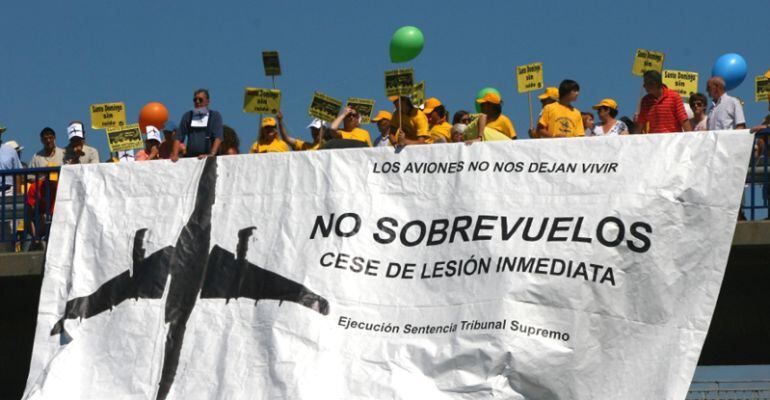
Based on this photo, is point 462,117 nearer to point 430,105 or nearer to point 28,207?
point 430,105

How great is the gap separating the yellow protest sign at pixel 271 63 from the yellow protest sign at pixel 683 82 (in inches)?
174

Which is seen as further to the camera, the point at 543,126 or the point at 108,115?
the point at 108,115

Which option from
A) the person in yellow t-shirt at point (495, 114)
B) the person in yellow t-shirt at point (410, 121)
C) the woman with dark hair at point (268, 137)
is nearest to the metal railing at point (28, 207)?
the woman with dark hair at point (268, 137)

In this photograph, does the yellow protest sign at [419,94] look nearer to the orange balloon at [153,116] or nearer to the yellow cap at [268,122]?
the yellow cap at [268,122]

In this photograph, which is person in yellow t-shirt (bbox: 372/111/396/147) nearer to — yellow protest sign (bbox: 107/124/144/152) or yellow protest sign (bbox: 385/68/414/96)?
yellow protest sign (bbox: 385/68/414/96)

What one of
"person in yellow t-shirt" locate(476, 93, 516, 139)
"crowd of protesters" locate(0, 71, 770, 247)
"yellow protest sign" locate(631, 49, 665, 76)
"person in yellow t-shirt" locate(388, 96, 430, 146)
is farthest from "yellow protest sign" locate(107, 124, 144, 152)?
"yellow protest sign" locate(631, 49, 665, 76)

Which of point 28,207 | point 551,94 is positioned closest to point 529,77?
point 551,94

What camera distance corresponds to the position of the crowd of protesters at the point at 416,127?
647 inches

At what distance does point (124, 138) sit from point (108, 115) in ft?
2.70

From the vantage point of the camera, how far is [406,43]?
61.8ft

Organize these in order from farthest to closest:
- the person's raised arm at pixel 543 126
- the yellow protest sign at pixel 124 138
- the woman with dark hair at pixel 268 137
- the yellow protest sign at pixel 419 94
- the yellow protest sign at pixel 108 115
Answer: the yellow protest sign at pixel 108 115 → the yellow protest sign at pixel 124 138 → the woman with dark hair at pixel 268 137 → the yellow protest sign at pixel 419 94 → the person's raised arm at pixel 543 126

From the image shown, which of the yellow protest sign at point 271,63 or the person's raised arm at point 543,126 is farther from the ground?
the yellow protest sign at point 271,63

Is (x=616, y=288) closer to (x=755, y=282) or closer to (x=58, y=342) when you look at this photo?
(x=755, y=282)

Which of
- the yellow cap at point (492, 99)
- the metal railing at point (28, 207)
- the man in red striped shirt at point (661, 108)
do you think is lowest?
the metal railing at point (28, 207)
